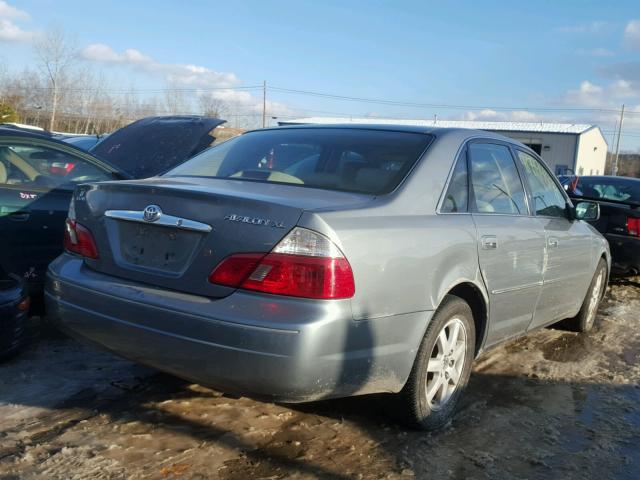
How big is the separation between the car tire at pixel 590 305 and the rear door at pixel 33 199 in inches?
168

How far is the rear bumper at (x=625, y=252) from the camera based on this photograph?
7.19 metres

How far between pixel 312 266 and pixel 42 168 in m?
3.16

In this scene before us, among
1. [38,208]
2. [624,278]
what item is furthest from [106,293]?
[624,278]

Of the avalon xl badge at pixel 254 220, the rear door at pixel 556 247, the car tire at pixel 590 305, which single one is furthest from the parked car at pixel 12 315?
the car tire at pixel 590 305

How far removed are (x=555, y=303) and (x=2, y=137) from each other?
423 cm

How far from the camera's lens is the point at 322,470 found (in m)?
2.83

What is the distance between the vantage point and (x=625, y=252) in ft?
23.8

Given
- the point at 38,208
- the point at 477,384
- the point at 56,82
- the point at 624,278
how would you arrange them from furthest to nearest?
the point at 56,82, the point at 624,278, the point at 38,208, the point at 477,384

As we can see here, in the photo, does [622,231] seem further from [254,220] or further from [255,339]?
[255,339]

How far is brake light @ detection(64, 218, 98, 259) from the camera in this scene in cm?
310

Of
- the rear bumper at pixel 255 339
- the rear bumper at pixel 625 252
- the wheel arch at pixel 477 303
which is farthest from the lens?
the rear bumper at pixel 625 252

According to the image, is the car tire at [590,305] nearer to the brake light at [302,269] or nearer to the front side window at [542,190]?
the front side window at [542,190]

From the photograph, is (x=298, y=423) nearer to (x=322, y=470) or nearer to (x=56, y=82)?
(x=322, y=470)

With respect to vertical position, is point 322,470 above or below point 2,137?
below
